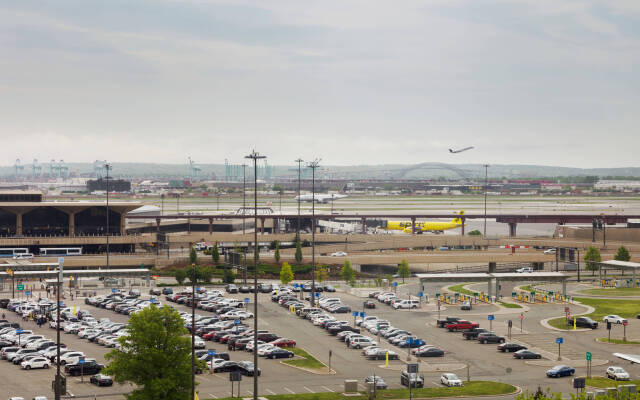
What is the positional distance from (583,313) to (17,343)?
4437 centimetres

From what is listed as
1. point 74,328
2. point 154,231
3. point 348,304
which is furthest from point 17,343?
point 154,231

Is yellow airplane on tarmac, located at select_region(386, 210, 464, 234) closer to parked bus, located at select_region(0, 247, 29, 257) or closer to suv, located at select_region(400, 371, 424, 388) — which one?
parked bus, located at select_region(0, 247, 29, 257)

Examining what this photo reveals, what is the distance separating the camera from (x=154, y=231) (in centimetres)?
13125

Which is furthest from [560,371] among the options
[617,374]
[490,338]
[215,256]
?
[215,256]

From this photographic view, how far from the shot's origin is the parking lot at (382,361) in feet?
148

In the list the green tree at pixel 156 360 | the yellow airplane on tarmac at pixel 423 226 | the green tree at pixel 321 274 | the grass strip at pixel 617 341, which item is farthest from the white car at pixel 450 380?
the yellow airplane on tarmac at pixel 423 226

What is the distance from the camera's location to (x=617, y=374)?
45594 mm

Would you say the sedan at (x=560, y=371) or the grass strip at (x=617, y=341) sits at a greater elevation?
the sedan at (x=560, y=371)

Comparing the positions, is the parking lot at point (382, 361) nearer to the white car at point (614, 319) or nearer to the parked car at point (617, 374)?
the white car at point (614, 319)

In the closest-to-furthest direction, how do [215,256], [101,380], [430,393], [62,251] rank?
1. [430,393]
2. [101,380]
3. [215,256]
4. [62,251]

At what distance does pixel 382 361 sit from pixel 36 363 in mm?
21383

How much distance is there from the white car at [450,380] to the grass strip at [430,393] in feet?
1.33

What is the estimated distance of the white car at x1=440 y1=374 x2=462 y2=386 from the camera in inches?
1747

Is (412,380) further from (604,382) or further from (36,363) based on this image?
(36,363)
